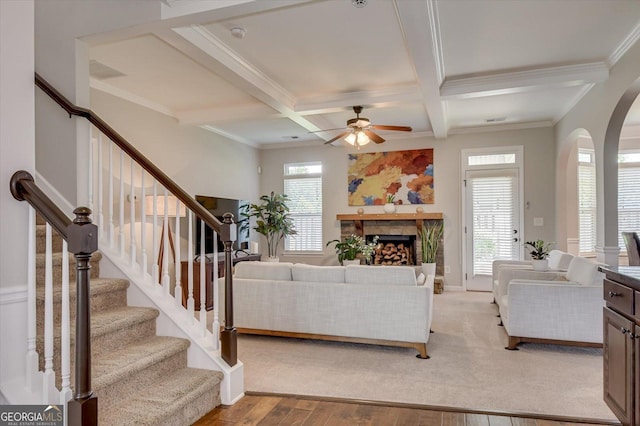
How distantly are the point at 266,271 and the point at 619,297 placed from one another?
115 inches

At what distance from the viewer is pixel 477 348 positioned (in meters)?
3.78

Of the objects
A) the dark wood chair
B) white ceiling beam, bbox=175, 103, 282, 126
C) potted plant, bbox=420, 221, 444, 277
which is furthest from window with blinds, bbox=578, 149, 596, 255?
white ceiling beam, bbox=175, 103, 282, 126

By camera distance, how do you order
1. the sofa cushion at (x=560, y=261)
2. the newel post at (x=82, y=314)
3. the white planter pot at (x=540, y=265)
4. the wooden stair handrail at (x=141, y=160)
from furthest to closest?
the sofa cushion at (x=560, y=261) → the white planter pot at (x=540, y=265) → the wooden stair handrail at (x=141, y=160) → the newel post at (x=82, y=314)

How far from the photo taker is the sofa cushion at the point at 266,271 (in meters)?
4.02

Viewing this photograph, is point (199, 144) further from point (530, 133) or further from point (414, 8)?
point (530, 133)

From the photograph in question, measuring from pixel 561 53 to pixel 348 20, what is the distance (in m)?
2.23

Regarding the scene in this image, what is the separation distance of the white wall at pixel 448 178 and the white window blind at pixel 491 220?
0.25 m

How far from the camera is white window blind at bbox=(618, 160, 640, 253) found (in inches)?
273

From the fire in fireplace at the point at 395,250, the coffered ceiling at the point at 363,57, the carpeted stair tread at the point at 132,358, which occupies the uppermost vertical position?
the coffered ceiling at the point at 363,57

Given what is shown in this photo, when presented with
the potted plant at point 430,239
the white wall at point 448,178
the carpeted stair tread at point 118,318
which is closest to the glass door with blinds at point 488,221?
the white wall at point 448,178

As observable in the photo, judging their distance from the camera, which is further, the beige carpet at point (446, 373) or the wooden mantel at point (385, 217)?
the wooden mantel at point (385, 217)

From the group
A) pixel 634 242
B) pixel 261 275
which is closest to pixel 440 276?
pixel 634 242

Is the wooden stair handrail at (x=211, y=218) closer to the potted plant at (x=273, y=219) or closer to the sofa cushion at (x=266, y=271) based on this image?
the sofa cushion at (x=266, y=271)

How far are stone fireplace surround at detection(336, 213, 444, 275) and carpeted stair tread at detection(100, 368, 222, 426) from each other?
502cm
